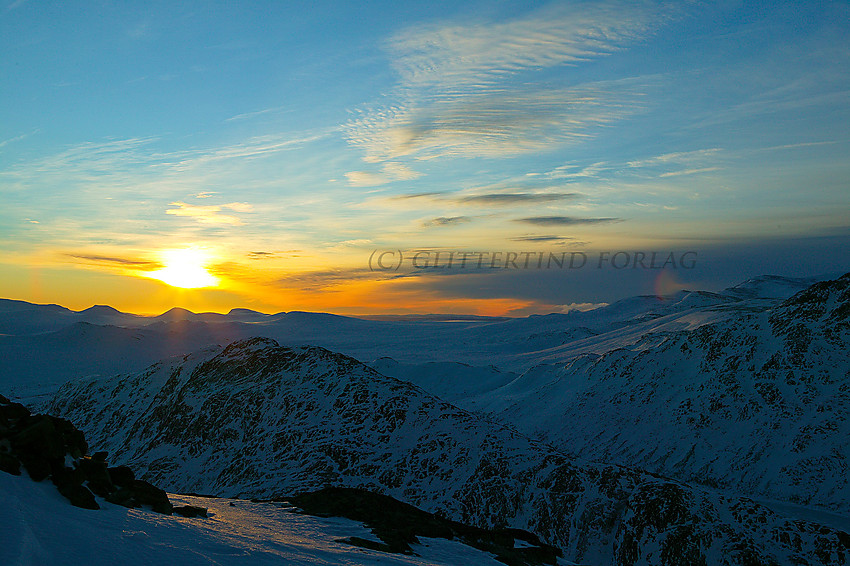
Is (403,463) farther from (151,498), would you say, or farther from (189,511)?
(151,498)

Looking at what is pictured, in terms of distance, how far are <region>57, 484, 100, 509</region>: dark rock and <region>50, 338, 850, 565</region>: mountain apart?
67.1 feet

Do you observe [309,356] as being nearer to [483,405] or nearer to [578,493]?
[578,493]

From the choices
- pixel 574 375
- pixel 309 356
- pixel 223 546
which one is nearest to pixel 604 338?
pixel 574 375

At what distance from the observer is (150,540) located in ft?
28.3

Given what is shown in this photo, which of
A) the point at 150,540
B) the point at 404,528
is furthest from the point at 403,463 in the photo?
the point at 150,540

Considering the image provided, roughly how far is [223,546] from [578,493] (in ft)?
74.3

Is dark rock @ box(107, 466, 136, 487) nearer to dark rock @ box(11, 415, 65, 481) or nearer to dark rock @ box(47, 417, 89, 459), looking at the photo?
dark rock @ box(47, 417, 89, 459)

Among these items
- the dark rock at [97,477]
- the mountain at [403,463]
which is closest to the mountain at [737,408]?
the mountain at [403,463]

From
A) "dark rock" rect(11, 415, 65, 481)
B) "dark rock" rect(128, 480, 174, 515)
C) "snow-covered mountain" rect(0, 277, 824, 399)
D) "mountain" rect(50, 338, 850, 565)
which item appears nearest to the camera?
"dark rock" rect(11, 415, 65, 481)

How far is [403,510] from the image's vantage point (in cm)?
2019

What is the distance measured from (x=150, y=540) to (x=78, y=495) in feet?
7.99

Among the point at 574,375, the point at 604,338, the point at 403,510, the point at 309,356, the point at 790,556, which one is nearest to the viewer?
the point at 403,510

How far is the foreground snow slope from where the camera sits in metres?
6.97

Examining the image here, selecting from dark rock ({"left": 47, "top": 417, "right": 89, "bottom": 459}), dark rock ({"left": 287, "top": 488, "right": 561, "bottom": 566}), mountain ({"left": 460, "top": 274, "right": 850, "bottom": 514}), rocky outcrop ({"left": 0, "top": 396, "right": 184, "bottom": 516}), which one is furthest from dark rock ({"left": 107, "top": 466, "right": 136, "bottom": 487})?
mountain ({"left": 460, "top": 274, "right": 850, "bottom": 514})
